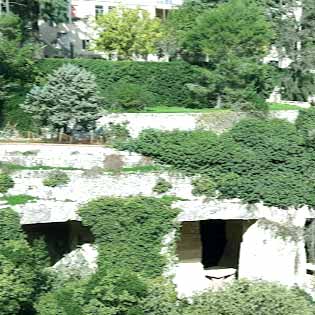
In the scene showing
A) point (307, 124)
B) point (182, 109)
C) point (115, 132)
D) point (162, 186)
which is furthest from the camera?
point (182, 109)

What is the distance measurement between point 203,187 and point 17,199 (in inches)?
261

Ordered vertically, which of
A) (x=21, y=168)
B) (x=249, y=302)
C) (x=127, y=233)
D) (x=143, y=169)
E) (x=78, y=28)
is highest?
(x=78, y=28)

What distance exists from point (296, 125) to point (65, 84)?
31.7 feet

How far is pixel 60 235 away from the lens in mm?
27859

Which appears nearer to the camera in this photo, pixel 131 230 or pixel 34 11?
pixel 131 230

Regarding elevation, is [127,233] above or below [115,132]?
below

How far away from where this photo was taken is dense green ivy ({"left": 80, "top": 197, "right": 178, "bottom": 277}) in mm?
24547

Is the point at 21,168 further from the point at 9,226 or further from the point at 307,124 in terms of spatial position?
the point at 307,124

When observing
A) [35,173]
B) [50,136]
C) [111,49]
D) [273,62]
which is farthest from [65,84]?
[273,62]

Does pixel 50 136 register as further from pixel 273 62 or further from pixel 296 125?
pixel 273 62

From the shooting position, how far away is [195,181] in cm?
2667

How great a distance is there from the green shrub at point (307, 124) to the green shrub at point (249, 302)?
9.98 m

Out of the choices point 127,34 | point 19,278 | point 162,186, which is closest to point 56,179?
point 162,186

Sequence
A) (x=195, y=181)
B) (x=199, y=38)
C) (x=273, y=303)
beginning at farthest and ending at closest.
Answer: (x=199, y=38), (x=195, y=181), (x=273, y=303)
